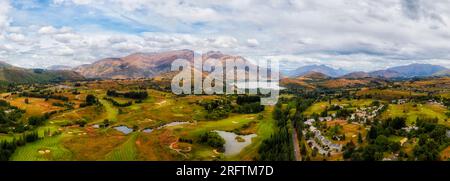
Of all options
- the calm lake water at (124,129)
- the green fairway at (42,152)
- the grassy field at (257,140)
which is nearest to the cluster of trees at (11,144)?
the green fairway at (42,152)

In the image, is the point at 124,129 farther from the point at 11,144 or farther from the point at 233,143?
the point at 233,143

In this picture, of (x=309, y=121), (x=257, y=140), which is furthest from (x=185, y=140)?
(x=309, y=121)

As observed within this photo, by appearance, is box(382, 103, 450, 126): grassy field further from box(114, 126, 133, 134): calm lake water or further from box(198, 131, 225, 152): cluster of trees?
box(114, 126, 133, 134): calm lake water

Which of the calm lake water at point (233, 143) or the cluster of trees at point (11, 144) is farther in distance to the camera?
the calm lake water at point (233, 143)

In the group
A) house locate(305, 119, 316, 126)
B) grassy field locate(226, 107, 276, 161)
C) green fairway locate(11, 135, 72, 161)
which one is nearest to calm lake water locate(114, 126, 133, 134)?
green fairway locate(11, 135, 72, 161)

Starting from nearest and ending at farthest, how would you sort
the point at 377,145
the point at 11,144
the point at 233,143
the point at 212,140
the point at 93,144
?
the point at 377,145, the point at 11,144, the point at 212,140, the point at 93,144, the point at 233,143

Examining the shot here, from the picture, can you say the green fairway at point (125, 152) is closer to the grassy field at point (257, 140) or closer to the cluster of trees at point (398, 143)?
the grassy field at point (257, 140)
